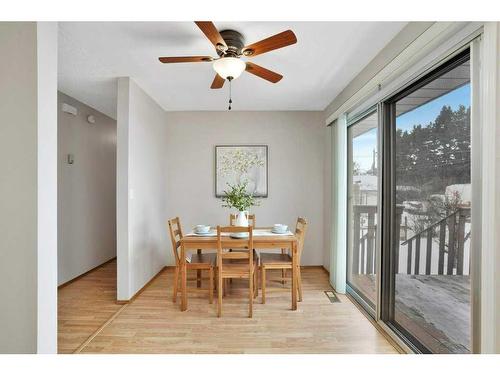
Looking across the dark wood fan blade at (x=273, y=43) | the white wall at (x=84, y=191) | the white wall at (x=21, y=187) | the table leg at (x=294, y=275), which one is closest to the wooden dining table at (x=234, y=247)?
the table leg at (x=294, y=275)

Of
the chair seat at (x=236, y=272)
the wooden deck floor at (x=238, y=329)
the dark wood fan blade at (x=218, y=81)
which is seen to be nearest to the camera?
the wooden deck floor at (x=238, y=329)

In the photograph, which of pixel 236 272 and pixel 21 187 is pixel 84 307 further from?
pixel 21 187

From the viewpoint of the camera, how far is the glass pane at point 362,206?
270cm

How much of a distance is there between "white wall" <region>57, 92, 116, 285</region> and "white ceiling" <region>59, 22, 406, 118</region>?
17.2 inches

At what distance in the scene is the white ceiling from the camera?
6.33 ft

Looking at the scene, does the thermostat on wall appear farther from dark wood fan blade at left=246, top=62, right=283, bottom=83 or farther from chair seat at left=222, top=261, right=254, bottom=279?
chair seat at left=222, top=261, right=254, bottom=279

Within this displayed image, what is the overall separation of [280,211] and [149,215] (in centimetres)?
195

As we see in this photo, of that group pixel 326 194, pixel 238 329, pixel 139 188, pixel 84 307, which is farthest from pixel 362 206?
pixel 84 307

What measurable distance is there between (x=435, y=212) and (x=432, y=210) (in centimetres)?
3

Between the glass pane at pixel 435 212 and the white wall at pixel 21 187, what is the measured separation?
7.93 ft

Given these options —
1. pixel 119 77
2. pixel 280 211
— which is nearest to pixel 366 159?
pixel 280 211

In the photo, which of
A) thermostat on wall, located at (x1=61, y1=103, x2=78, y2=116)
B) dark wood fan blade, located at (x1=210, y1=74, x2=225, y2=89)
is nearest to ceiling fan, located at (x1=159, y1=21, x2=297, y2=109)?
dark wood fan blade, located at (x1=210, y1=74, x2=225, y2=89)

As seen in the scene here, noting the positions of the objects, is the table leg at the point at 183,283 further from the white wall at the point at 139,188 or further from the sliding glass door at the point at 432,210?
the sliding glass door at the point at 432,210

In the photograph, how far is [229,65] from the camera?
186 centimetres
